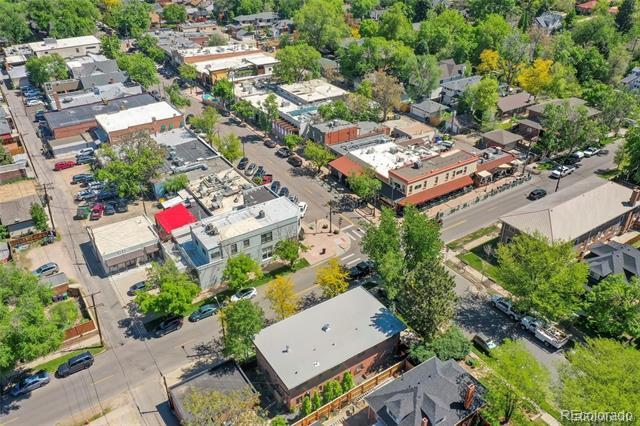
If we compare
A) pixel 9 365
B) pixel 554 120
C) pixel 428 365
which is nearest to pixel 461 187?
pixel 554 120

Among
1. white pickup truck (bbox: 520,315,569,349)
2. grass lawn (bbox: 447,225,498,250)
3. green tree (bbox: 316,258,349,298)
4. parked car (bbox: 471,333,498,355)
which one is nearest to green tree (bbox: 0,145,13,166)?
green tree (bbox: 316,258,349,298)

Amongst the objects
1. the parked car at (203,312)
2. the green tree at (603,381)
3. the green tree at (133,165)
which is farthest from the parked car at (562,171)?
the green tree at (133,165)

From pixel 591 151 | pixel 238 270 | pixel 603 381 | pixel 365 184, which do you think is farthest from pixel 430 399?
pixel 591 151

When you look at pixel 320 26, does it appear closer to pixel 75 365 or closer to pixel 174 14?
pixel 174 14

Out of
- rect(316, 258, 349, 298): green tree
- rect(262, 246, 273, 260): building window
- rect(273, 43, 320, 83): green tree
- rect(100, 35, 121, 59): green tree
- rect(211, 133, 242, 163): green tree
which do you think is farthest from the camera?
rect(100, 35, 121, 59): green tree

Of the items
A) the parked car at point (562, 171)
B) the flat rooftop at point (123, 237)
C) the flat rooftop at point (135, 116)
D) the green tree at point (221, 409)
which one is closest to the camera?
Answer: the green tree at point (221, 409)

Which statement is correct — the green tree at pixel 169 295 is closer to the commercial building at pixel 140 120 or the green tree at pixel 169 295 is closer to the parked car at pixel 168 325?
the parked car at pixel 168 325

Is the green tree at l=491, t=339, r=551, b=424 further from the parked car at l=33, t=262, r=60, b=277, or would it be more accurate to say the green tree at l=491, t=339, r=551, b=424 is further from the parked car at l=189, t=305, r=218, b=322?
the parked car at l=33, t=262, r=60, b=277
